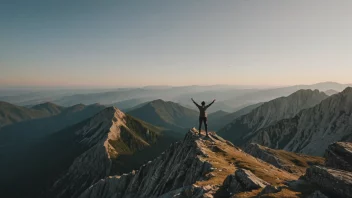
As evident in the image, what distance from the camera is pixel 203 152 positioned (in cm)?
5703

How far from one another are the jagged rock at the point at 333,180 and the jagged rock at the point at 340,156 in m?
13.9

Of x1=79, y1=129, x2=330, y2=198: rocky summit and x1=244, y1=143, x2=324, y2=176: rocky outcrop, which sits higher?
x1=79, y1=129, x2=330, y2=198: rocky summit

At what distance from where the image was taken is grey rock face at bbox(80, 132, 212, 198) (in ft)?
169

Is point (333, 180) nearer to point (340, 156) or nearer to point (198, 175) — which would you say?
point (340, 156)

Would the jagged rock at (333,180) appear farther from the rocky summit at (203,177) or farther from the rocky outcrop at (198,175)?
the rocky outcrop at (198,175)

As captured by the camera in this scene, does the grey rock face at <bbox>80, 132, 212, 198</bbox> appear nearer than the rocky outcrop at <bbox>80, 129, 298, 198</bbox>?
No

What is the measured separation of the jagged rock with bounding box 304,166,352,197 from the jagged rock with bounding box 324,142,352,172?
45.7 ft

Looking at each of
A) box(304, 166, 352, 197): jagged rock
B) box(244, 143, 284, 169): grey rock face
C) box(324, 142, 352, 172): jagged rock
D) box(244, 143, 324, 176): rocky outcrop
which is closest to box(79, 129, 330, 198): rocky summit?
box(304, 166, 352, 197): jagged rock

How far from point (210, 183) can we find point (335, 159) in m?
21.9

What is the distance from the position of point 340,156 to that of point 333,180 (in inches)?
734

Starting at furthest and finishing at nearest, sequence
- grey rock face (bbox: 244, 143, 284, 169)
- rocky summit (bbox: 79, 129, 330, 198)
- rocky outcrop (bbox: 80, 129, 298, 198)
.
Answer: grey rock face (bbox: 244, 143, 284, 169) < rocky outcrop (bbox: 80, 129, 298, 198) < rocky summit (bbox: 79, 129, 330, 198)

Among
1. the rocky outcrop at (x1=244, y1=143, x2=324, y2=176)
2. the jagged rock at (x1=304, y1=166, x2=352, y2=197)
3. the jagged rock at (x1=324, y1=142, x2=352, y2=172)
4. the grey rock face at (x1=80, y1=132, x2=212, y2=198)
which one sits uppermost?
the jagged rock at (x1=304, y1=166, x2=352, y2=197)

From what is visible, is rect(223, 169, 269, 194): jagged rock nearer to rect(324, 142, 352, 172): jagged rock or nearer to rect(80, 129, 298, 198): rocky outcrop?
rect(80, 129, 298, 198): rocky outcrop

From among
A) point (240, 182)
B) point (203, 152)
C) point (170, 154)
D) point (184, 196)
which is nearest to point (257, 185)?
point (240, 182)
